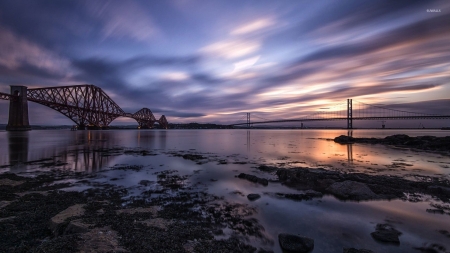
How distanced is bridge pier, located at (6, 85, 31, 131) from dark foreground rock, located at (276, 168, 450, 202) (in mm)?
78261

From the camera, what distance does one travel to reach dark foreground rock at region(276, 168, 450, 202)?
793cm

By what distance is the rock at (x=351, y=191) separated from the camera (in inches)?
306

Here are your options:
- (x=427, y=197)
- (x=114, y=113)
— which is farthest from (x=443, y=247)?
(x=114, y=113)

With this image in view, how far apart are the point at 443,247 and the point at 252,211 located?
14.6ft

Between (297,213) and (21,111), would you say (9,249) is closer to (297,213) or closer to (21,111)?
(297,213)

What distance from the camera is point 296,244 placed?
14.7 ft

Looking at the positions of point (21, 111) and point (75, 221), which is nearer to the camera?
point (75, 221)

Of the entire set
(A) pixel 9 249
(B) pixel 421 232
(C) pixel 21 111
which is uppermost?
(C) pixel 21 111

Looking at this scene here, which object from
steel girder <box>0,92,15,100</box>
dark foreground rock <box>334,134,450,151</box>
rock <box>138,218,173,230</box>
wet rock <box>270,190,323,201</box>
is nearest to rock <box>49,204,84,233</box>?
rock <box>138,218,173,230</box>

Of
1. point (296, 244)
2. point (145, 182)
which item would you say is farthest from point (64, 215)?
point (296, 244)

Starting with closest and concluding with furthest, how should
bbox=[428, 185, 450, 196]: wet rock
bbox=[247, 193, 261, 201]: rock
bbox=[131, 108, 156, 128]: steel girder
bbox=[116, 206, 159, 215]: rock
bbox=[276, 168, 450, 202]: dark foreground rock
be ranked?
bbox=[116, 206, 159, 215]: rock → bbox=[247, 193, 261, 201]: rock → bbox=[276, 168, 450, 202]: dark foreground rock → bbox=[428, 185, 450, 196]: wet rock → bbox=[131, 108, 156, 128]: steel girder

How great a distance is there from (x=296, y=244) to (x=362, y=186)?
557cm

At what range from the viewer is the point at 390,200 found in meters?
7.54

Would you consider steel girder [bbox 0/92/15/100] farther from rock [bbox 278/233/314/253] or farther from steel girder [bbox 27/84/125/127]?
rock [bbox 278/233/314/253]
